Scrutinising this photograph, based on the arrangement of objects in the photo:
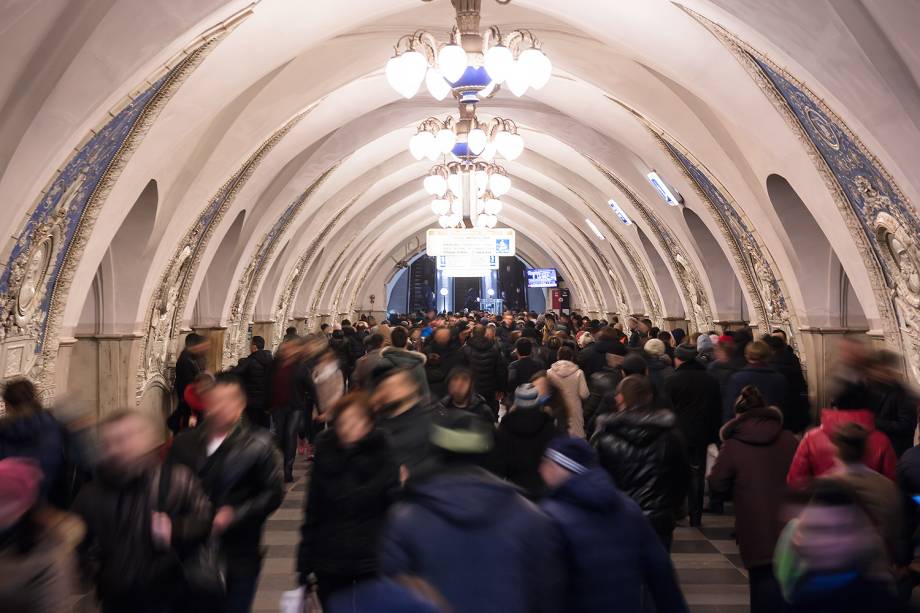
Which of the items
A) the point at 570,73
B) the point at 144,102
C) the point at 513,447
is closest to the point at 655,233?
the point at 570,73

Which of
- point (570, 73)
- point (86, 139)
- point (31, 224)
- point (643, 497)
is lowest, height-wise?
point (643, 497)

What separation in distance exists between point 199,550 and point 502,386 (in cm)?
495

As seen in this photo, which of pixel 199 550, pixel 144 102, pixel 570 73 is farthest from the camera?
pixel 570 73

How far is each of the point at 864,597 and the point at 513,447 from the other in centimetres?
226

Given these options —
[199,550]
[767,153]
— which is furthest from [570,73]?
[199,550]

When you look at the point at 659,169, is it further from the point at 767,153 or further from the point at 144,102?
the point at 144,102

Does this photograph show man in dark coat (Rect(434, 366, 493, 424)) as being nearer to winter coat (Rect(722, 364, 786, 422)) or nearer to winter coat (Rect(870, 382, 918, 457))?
winter coat (Rect(722, 364, 786, 422))

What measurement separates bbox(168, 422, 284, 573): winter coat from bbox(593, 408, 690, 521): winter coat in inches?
53.4

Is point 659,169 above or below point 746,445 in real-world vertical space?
above

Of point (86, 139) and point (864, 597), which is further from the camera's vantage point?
point (86, 139)

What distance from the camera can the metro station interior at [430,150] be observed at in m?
5.84

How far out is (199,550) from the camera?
3008mm

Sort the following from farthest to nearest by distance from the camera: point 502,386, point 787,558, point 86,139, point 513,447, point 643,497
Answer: point 502,386, point 86,139, point 513,447, point 643,497, point 787,558

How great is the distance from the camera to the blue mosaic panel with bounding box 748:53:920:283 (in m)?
6.64
